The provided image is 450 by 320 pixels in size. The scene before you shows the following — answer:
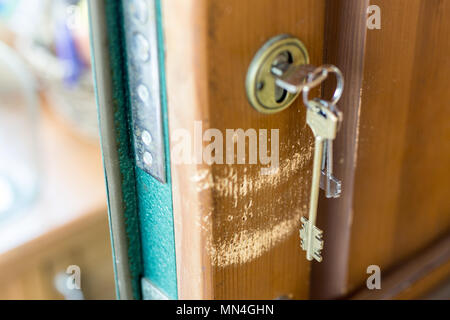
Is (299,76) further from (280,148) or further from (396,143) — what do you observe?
(396,143)

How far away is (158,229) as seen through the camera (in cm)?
39

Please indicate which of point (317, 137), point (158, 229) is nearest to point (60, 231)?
point (158, 229)

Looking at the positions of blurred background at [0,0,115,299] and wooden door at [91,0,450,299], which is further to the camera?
blurred background at [0,0,115,299]

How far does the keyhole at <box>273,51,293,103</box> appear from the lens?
31 cm

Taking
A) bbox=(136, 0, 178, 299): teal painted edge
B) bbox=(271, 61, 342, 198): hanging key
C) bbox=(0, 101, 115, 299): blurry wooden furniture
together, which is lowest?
bbox=(0, 101, 115, 299): blurry wooden furniture

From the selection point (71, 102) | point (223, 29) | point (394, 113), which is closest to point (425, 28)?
point (394, 113)

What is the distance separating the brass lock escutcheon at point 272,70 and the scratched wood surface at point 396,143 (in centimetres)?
6

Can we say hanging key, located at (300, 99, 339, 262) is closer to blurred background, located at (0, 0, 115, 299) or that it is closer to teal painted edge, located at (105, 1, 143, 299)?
teal painted edge, located at (105, 1, 143, 299)

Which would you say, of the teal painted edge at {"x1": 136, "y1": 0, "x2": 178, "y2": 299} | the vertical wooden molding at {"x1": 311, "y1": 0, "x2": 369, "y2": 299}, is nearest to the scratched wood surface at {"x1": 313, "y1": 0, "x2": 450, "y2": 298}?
the vertical wooden molding at {"x1": 311, "y1": 0, "x2": 369, "y2": 299}

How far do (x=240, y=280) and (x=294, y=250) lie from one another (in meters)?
0.06

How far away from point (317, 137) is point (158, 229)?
0.48 feet

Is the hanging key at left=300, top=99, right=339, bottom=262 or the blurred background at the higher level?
the hanging key at left=300, top=99, right=339, bottom=262
